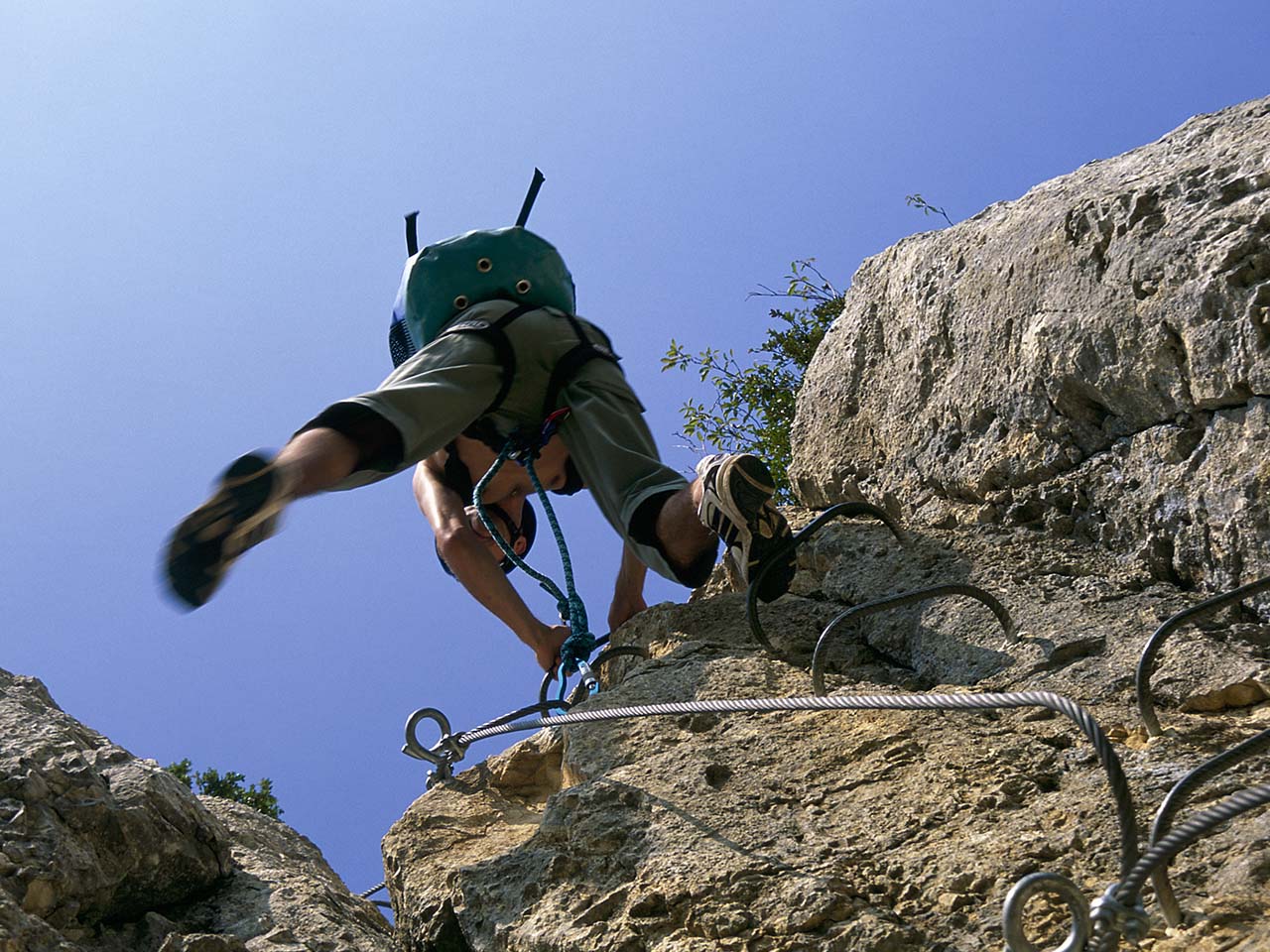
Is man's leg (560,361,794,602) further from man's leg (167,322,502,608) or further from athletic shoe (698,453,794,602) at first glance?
man's leg (167,322,502,608)

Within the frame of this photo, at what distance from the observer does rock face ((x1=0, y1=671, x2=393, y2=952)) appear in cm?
207

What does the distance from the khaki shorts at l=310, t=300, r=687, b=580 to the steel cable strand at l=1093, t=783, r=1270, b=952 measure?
1.88 metres

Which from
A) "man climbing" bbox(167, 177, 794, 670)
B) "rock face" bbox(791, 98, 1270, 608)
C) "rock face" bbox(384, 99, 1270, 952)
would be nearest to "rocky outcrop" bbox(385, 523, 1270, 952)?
"rock face" bbox(384, 99, 1270, 952)

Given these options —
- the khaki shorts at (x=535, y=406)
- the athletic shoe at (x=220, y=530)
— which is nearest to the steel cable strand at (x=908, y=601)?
the khaki shorts at (x=535, y=406)

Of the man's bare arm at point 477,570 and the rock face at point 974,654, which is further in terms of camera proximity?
the man's bare arm at point 477,570

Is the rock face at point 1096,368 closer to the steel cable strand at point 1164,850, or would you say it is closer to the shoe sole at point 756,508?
the shoe sole at point 756,508

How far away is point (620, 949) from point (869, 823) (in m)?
0.42

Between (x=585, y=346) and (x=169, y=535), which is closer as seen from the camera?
(x=169, y=535)

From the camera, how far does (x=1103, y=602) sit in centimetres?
243

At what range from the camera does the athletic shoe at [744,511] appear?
2.74 m

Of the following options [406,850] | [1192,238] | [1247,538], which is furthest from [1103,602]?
[406,850]

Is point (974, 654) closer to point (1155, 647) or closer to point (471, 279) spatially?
point (1155, 647)

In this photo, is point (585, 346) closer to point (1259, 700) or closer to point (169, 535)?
point (169, 535)

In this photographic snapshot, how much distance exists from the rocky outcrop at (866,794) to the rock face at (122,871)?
0.73ft
